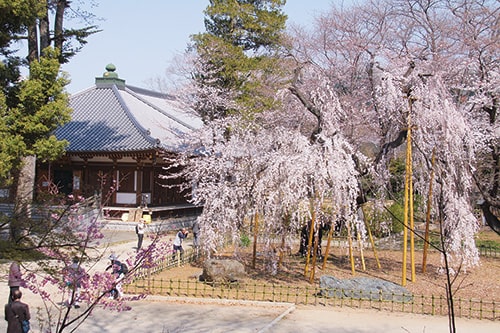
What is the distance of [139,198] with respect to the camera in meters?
23.3

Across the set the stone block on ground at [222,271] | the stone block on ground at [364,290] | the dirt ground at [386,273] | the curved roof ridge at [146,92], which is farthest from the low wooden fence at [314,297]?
the curved roof ridge at [146,92]

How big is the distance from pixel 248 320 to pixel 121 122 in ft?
56.2

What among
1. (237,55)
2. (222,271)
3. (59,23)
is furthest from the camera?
(237,55)

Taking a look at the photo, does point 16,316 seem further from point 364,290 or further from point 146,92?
point 146,92

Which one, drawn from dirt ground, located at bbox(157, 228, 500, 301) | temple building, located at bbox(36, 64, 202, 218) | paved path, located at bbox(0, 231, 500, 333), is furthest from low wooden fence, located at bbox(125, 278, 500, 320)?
temple building, located at bbox(36, 64, 202, 218)

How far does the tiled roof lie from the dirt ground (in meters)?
8.68

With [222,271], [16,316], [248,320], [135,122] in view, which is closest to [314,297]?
[248,320]

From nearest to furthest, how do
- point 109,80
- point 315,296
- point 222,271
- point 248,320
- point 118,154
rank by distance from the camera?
1. point 248,320
2. point 315,296
3. point 222,271
4. point 118,154
5. point 109,80

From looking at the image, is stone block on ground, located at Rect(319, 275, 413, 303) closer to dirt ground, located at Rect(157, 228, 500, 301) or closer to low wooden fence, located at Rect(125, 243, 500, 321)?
low wooden fence, located at Rect(125, 243, 500, 321)

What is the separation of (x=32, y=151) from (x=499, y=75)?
1363 cm

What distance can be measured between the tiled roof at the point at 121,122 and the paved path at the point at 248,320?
12.1 m

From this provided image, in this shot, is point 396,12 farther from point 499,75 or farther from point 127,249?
point 127,249

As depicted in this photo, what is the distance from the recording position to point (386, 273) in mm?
13930

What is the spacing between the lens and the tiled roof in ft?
75.6
